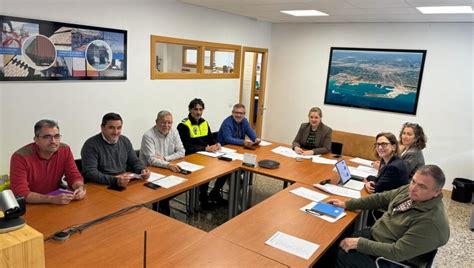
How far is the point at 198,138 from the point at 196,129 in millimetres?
110

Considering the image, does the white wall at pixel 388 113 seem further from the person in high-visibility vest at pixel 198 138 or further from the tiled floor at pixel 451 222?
the person in high-visibility vest at pixel 198 138

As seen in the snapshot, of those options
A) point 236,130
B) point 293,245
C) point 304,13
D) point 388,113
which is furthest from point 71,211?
point 388,113

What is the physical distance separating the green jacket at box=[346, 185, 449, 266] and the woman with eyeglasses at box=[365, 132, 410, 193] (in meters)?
0.47

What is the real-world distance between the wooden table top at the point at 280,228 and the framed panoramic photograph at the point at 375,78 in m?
3.75

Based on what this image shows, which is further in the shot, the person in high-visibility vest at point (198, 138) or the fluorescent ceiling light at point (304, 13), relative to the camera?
the fluorescent ceiling light at point (304, 13)

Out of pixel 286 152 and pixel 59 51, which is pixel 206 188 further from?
pixel 59 51

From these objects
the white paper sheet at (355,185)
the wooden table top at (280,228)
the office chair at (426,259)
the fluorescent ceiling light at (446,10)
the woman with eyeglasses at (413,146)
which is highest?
the fluorescent ceiling light at (446,10)

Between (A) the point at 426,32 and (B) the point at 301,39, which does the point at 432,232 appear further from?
(B) the point at 301,39

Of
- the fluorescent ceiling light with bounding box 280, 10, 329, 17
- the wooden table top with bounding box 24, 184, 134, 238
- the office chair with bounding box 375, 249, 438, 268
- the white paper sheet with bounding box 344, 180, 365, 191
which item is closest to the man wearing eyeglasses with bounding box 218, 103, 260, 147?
the white paper sheet with bounding box 344, 180, 365, 191

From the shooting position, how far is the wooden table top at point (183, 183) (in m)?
2.45

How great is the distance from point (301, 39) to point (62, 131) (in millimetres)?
4468

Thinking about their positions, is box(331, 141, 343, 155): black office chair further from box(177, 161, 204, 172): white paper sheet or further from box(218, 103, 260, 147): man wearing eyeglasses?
box(177, 161, 204, 172): white paper sheet

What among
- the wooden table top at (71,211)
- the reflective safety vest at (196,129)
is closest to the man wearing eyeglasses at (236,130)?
the reflective safety vest at (196,129)

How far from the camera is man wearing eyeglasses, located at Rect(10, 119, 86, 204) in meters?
2.19
